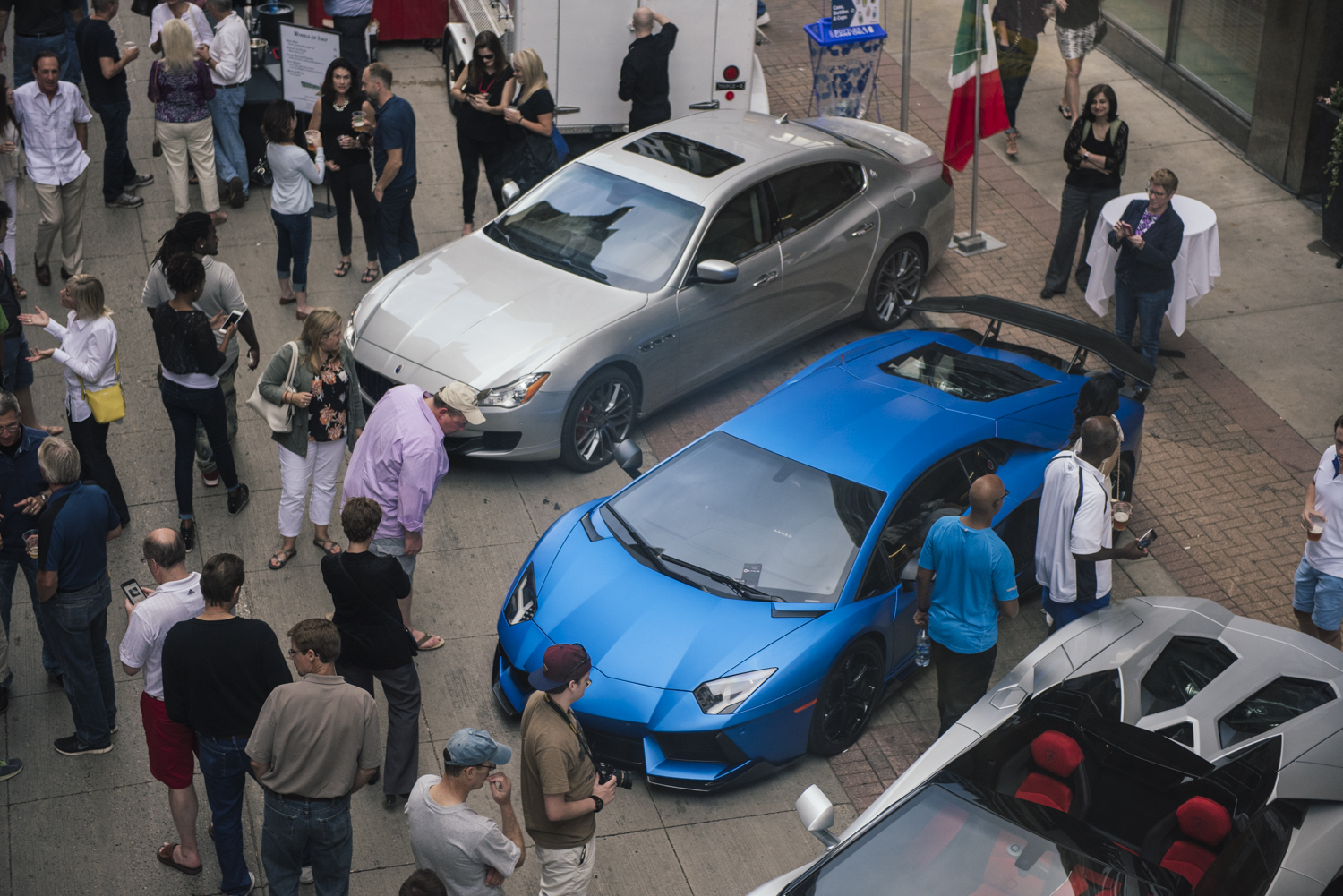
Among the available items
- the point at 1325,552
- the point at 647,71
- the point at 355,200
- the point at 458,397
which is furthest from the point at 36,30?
the point at 1325,552

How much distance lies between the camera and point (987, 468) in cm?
749

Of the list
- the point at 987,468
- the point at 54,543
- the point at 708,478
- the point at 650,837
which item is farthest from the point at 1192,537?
the point at 54,543

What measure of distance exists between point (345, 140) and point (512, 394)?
3060 mm

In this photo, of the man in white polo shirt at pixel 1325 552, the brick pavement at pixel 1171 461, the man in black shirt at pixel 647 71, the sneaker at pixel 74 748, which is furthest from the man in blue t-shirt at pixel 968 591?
the man in black shirt at pixel 647 71

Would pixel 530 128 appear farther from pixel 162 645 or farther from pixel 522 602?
pixel 162 645

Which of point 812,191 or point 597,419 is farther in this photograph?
point 812,191

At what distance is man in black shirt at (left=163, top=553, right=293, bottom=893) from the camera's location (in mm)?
5324

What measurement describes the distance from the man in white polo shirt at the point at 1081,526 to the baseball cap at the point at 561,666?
9.70 feet

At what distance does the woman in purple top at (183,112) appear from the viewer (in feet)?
35.2

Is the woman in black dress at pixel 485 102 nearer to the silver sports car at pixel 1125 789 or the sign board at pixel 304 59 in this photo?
the sign board at pixel 304 59

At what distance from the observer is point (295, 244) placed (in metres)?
10.2

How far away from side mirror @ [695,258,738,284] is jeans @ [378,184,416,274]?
2.66 m

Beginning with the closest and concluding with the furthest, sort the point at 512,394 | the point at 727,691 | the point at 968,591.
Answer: the point at 727,691
the point at 968,591
the point at 512,394

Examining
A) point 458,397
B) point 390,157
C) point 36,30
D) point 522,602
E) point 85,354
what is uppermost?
point 36,30
